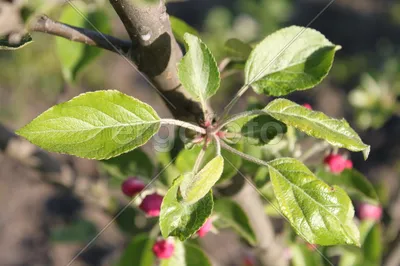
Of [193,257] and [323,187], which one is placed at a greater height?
[323,187]

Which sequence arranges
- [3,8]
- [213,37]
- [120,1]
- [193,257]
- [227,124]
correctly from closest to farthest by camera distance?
[3,8] → [120,1] → [227,124] → [193,257] → [213,37]

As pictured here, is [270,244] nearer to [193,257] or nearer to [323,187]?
[193,257]

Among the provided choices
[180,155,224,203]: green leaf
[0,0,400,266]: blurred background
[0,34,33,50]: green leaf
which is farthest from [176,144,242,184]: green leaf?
[0,0,400,266]: blurred background

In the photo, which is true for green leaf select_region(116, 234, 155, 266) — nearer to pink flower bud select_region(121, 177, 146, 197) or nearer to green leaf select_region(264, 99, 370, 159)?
pink flower bud select_region(121, 177, 146, 197)

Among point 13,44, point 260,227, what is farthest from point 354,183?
point 13,44

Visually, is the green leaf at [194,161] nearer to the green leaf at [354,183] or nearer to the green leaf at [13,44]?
the green leaf at [354,183]

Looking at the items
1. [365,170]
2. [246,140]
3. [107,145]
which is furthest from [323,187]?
[365,170]

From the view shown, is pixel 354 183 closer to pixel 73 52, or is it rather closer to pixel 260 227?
pixel 260 227
